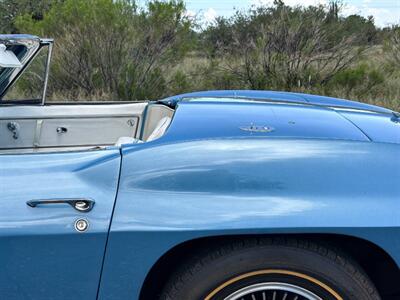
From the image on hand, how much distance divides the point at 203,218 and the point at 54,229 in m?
0.59

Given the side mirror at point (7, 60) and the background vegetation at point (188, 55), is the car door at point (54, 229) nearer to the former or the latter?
the side mirror at point (7, 60)

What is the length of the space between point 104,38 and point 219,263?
8114 millimetres

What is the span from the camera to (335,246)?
2.16m

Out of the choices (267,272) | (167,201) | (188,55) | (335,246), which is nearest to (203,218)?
(167,201)

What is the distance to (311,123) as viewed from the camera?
7.91ft

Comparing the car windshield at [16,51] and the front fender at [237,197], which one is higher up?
the car windshield at [16,51]

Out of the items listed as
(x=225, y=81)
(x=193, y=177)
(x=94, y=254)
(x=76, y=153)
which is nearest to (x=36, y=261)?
(x=94, y=254)

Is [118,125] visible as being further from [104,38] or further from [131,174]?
[104,38]

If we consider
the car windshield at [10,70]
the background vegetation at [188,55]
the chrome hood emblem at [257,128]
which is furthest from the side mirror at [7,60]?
the background vegetation at [188,55]

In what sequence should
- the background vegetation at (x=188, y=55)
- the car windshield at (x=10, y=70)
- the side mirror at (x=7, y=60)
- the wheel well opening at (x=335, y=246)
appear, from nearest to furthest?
the wheel well opening at (x=335, y=246), the side mirror at (x=7, y=60), the car windshield at (x=10, y=70), the background vegetation at (x=188, y=55)

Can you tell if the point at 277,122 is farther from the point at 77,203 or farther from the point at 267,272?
the point at 77,203

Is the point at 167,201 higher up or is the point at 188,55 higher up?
the point at 188,55

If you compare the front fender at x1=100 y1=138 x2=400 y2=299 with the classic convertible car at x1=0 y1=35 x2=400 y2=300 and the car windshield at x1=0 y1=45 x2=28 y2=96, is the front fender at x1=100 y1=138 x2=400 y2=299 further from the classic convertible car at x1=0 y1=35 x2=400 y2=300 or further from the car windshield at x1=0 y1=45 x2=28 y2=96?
the car windshield at x1=0 y1=45 x2=28 y2=96

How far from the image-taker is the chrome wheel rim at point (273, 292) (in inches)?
80.7
